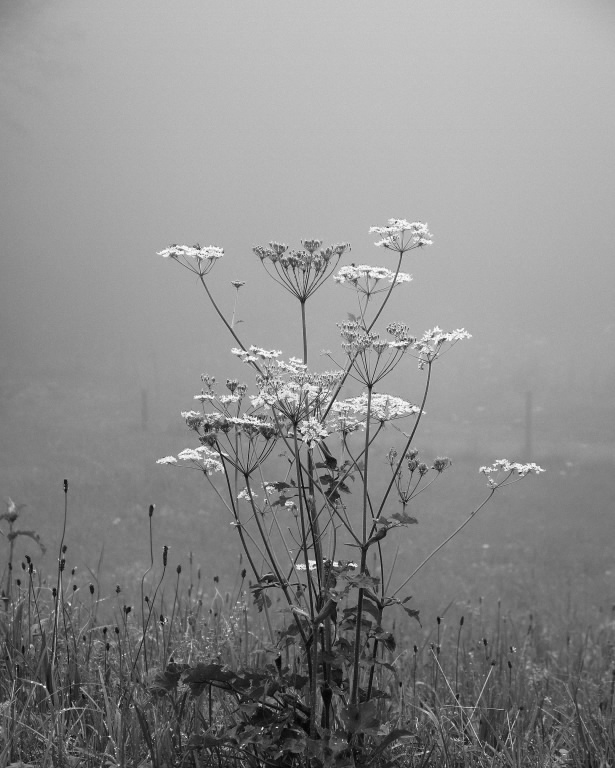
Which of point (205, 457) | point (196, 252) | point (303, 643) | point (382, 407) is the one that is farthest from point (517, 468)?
point (196, 252)

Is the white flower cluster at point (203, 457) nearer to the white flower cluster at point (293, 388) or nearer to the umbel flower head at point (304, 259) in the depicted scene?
the white flower cluster at point (293, 388)

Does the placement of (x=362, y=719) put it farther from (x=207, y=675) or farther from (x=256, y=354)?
(x=256, y=354)

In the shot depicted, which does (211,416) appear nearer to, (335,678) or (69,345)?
(335,678)

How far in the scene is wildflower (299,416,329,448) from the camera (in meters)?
1.46

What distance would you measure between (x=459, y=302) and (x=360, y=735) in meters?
6.72

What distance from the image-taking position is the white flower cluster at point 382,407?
5.38 feet

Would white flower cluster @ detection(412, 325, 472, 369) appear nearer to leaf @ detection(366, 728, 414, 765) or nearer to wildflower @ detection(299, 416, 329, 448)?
wildflower @ detection(299, 416, 329, 448)

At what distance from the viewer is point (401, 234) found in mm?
1763

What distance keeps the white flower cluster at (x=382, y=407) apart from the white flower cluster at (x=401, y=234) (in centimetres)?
38

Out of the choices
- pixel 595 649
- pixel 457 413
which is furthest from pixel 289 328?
pixel 595 649

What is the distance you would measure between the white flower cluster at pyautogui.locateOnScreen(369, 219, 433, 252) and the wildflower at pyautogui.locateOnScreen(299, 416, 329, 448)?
527mm

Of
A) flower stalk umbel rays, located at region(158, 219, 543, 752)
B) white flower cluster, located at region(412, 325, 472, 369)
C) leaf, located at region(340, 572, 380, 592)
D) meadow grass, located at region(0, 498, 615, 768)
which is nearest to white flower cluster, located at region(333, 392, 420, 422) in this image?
flower stalk umbel rays, located at region(158, 219, 543, 752)

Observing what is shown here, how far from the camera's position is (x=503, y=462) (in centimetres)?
179

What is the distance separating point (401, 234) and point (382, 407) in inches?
17.6
